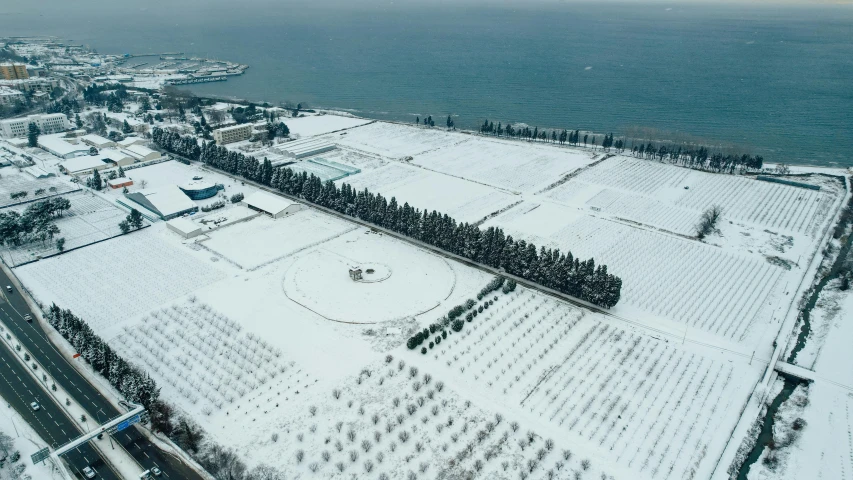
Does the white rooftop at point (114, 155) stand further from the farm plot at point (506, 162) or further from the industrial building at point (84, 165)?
the farm plot at point (506, 162)

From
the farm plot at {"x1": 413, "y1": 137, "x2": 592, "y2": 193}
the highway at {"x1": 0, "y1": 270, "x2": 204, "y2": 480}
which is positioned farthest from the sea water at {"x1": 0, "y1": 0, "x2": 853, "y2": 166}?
the highway at {"x1": 0, "y1": 270, "x2": 204, "y2": 480}

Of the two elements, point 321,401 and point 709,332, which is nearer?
point 321,401

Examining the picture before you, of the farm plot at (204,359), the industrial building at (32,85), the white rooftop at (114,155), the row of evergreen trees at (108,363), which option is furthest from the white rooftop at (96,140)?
the farm plot at (204,359)

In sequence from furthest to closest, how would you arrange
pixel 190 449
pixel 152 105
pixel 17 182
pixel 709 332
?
pixel 152 105
pixel 17 182
pixel 709 332
pixel 190 449

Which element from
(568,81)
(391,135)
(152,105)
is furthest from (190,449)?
(568,81)

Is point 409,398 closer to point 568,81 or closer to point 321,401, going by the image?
point 321,401

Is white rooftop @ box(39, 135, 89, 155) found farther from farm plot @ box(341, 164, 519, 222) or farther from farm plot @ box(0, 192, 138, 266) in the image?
farm plot @ box(341, 164, 519, 222)
